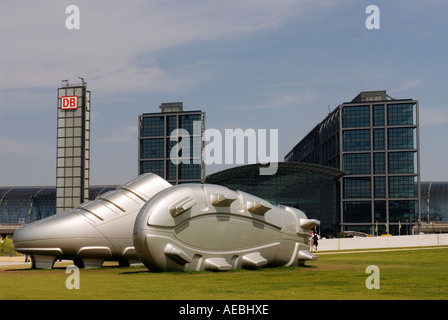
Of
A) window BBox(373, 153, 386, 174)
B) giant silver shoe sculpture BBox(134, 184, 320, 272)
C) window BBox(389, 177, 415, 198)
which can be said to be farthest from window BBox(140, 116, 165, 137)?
giant silver shoe sculpture BBox(134, 184, 320, 272)

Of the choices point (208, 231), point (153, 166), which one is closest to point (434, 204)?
point (153, 166)

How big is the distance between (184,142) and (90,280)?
137 m

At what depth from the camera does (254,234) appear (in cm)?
2180

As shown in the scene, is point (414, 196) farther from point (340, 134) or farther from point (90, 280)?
point (90, 280)

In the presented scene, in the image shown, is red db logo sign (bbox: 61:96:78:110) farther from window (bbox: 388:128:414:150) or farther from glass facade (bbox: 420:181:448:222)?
glass facade (bbox: 420:181:448:222)

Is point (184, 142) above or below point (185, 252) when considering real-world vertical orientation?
above

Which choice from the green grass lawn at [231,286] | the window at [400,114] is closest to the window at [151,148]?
the window at [400,114]

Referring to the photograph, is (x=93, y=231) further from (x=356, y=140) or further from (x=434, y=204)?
(x=434, y=204)

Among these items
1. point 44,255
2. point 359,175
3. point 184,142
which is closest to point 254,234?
point 44,255

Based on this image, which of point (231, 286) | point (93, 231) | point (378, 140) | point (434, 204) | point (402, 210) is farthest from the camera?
point (434, 204)

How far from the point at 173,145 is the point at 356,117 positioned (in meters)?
46.1

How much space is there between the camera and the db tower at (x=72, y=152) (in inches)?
2827

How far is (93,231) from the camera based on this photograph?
24.1 m
